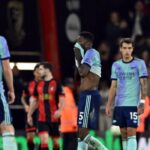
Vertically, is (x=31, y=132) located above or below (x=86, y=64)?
below

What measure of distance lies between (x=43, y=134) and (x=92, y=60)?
114 inches

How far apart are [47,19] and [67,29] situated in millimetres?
1418

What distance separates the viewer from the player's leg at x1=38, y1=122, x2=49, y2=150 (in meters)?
16.8

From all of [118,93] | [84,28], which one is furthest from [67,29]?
[118,93]

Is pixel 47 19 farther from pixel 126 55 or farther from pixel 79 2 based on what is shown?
pixel 126 55

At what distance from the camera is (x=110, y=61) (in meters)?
22.8

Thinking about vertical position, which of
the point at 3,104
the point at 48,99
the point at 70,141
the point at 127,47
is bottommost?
the point at 70,141

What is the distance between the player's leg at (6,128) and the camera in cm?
1247

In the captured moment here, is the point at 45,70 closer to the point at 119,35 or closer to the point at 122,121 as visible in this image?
the point at 122,121

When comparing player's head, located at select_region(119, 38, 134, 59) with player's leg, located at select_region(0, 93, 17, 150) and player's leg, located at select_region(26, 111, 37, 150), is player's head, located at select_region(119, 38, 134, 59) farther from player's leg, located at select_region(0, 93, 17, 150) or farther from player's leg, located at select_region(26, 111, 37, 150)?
player's leg, located at select_region(26, 111, 37, 150)

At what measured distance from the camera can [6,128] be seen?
1257 centimetres

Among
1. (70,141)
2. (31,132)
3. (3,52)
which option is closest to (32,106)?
(31,132)

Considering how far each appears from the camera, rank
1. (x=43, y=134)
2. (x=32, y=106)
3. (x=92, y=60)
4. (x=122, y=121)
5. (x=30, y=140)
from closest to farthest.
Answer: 1. (x=92, y=60)
2. (x=122, y=121)
3. (x=43, y=134)
4. (x=32, y=106)
5. (x=30, y=140)

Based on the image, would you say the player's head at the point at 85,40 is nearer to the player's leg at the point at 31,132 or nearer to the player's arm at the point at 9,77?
the player's arm at the point at 9,77
